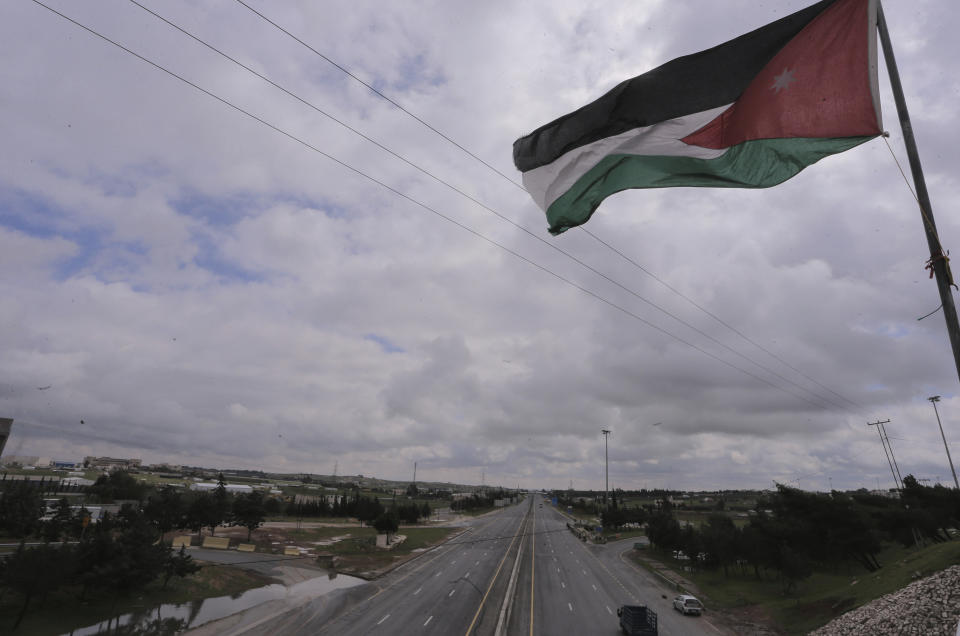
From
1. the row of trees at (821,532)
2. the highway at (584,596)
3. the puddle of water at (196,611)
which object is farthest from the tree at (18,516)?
the row of trees at (821,532)

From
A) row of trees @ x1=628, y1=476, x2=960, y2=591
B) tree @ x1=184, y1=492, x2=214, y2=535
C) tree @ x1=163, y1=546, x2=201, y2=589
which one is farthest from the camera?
tree @ x1=184, y1=492, x2=214, y2=535

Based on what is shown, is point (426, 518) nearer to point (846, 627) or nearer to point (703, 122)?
point (846, 627)

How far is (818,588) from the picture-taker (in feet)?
149

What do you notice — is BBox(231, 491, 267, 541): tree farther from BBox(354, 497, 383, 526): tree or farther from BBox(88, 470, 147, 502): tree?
BBox(88, 470, 147, 502): tree

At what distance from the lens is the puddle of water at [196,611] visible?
29.9 m

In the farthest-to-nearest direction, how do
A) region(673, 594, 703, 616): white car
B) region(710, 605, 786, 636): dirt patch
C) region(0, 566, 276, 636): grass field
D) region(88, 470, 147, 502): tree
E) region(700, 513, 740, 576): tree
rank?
region(88, 470, 147, 502): tree < region(700, 513, 740, 576): tree < region(673, 594, 703, 616): white car < region(710, 605, 786, 636): dirt patch < region(0, 566, 276, 636): grass field

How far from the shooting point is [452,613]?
3422 centimetres

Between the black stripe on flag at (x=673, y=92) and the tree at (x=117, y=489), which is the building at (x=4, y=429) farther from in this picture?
the black stripe on flag at (x=673, y=92)

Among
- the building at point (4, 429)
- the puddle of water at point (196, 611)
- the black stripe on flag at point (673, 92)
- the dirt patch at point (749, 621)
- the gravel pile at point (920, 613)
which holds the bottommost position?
the puddle of water at point (196, 611)

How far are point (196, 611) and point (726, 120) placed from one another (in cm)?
4442

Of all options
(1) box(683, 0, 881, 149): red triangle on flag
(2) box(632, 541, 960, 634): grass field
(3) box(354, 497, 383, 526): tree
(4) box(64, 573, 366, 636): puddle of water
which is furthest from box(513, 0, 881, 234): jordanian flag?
(3) box(354, 497, 383, 526): tree

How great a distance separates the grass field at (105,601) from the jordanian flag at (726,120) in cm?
3955

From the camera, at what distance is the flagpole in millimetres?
6590

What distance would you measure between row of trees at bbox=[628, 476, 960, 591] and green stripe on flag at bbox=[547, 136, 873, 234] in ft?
151
